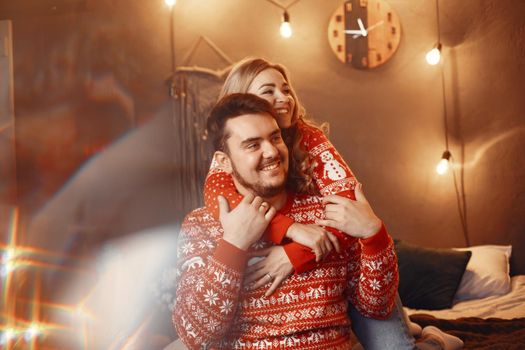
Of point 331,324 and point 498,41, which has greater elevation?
point 498,41

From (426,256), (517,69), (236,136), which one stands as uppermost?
(517,69)

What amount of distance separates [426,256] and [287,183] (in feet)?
6.43

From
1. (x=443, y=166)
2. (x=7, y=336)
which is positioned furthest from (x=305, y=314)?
(x=7, y=336)

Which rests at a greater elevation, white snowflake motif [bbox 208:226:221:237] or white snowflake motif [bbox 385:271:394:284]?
white snowflake motif [bbox 208:226:221:237]

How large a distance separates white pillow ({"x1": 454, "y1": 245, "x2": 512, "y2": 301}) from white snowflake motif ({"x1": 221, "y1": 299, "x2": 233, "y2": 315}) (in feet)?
7.46

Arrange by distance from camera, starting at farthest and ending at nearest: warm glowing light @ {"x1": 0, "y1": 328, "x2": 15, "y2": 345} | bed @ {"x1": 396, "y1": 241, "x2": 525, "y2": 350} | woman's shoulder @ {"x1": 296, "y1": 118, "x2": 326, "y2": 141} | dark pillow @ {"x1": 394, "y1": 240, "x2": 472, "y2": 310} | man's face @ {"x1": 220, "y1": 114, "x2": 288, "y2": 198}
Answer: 1. warm glowing light @ {"x1": 0, "y1": 328, "x2": 15, "y2": 345}
2. dark pillow @ {"x1": 394, "y1": 240, "x2": 472, "y2": 310}
3. bed @ {"x1": 396, "y1": 241, "x2": 525, "y2": 350}
4. woman's shoulder @ {"x1": 296, "y1": 118, "x2": 326, "y2": 141}
5. man's face @ {"x1": 220, "y1": 114, "x2": 288, "y2": 198}

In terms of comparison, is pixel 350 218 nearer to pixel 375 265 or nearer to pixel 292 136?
pixel 375 265

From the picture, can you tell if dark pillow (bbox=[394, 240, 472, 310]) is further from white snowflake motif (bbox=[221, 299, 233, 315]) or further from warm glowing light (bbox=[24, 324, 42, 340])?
warm glowing light (bbox=[24, 324, 42, 340])

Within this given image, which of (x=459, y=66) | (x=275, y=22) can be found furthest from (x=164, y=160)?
(x=459, y=66)

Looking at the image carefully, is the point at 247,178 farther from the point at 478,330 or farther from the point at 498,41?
the point at 498,41

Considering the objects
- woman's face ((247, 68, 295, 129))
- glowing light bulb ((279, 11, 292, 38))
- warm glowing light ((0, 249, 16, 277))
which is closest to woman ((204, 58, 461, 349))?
woman's face ((247, 68, 295, 129))

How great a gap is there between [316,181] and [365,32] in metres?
2.41

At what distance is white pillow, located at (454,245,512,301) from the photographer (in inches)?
120

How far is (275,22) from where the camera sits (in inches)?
145
